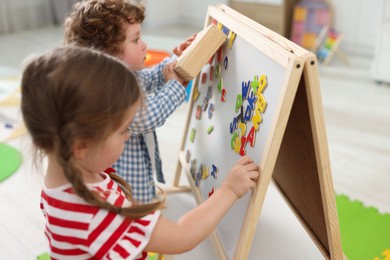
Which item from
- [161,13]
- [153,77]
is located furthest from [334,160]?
[161,13]

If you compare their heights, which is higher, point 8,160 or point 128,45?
point 128,45

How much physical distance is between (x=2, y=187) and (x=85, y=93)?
4.83 ft

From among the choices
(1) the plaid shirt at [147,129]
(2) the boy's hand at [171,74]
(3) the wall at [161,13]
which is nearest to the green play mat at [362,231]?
(1) the plaid shirt at [147,129]

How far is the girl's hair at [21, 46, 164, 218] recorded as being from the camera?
792mm

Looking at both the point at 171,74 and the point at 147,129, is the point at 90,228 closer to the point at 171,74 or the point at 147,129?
the point at 147,129

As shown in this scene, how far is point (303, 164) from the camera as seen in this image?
1127 mm

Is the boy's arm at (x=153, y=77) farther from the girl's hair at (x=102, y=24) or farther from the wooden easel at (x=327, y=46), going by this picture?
the wooden easel at (x=327, y=46)

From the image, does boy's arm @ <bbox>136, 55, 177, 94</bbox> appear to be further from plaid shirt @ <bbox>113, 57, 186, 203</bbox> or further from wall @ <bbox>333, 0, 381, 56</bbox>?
wall @ <bbox>333, 0, 381, 56</bbox>

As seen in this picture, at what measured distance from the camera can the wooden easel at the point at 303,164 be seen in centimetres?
94

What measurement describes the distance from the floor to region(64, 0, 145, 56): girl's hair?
0.19 m

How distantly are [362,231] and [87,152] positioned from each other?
1.24 metres

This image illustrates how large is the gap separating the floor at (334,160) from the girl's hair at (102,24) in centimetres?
19

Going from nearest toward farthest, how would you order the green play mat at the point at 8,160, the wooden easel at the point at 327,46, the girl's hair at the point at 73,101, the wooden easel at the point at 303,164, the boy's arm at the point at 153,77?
the girl's hair at the point at 73,101 → the wooden easel at the point at 303,164 → the boy's arm at the point at 153,77 → the green play mat at the point at 8,160 → the wooden easel at the point at 327,46

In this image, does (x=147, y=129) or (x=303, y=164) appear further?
(x=147, y=129)
